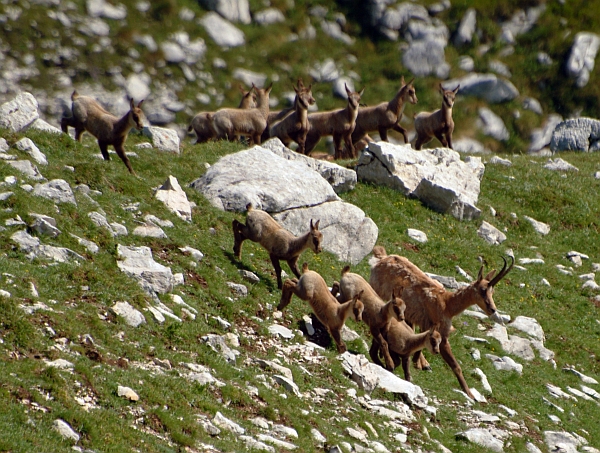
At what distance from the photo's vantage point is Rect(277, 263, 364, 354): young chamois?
13109mm

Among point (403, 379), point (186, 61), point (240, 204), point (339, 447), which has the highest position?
point (339, 447)

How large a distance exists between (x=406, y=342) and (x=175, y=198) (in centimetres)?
589

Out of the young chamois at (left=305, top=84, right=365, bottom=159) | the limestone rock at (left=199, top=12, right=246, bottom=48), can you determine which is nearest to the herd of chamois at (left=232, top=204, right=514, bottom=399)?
the young chamois at (left=305, top=84, right=365, bottom=159)

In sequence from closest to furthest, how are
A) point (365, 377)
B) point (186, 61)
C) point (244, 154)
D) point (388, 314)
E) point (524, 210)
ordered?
point (365, 377), point (388, 314), point (244, 154), point (524, 210), point (186, 61)

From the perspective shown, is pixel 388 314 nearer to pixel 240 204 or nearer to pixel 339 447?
pixel 339 447

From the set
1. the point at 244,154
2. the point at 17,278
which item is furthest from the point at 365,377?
the point at 244,154

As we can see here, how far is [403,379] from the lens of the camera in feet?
42.4

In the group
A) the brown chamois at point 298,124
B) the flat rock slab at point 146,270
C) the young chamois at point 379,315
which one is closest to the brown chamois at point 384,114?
the brown chamois at point 298,124

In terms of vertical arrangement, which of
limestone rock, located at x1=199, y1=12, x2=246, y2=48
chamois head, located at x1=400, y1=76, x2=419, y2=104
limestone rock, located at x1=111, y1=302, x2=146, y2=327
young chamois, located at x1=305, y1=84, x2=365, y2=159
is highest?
limestone rock, located at x1=111, y1=302, x2=146, y2=327

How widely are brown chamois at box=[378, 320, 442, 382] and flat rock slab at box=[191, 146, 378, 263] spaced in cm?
475

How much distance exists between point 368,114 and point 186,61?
21.3 metres

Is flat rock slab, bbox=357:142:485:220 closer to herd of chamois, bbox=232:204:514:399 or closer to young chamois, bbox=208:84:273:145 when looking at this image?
young chamois, bbox=208:84:273:145

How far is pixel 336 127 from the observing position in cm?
2534

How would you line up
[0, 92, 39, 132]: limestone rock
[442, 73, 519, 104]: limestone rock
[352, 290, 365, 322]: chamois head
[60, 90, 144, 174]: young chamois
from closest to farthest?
[352, 290, 365, 322]: chamois head → [0, 92, 39, 132]: limestone rock → [60, 90, 144, 174]: young chamois → [442, 73, 519, 104]: limestone rock
